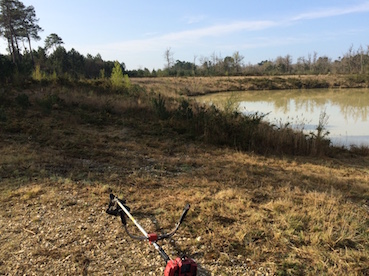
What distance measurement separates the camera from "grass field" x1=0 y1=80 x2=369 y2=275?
262 cm

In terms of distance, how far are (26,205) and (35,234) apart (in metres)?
0.85

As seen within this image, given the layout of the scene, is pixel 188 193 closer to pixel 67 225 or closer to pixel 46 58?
pixel 67 225

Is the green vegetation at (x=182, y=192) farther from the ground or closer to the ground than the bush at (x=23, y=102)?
closer to the ground

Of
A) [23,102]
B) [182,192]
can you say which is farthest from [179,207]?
[23,102]

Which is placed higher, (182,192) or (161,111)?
(161,111)

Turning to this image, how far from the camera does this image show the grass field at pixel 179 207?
2.62 metres

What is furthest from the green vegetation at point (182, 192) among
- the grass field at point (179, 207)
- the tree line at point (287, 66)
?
the tree line at point (287, 66)

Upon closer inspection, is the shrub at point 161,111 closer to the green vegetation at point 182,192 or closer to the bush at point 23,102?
the green vegetation at point 182,192

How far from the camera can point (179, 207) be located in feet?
12.1

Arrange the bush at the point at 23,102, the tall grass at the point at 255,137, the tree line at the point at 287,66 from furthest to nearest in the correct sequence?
the tree line at the point at 287,66 < the bush at the point at 23,102 < the tall grass at the point at 255,137

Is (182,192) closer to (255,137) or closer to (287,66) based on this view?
(255,137)

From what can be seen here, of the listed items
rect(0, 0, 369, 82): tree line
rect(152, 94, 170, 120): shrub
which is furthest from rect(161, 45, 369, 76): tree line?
rect(152, 94, 170, 120): shrub

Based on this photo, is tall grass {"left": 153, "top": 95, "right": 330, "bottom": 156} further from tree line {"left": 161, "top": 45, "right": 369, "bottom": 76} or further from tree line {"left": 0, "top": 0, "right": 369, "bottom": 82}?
tree line {"left": 161, "top": 45, "right": 369, "bottom": 76}

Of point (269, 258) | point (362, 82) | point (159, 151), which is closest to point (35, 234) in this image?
point (269, 258)
